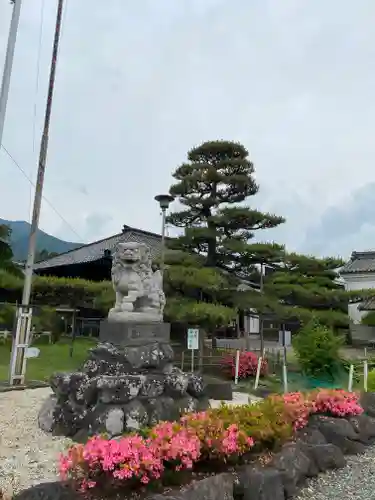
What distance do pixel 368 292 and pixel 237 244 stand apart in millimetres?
5685

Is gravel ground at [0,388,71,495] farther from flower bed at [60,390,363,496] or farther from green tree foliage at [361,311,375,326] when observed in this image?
green tree foliage at [361,311,375,326]

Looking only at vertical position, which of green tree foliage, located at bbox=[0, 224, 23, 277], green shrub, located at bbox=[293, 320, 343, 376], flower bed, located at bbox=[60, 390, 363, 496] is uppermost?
green tree foliage, located at bbox=[0, 224, 23, 277]

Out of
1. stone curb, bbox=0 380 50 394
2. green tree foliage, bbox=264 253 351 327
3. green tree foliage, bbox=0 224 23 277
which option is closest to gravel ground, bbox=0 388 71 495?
stone curb, bbox=0 380 50 394

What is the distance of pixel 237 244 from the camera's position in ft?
41.5

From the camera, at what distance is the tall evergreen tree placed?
12.9 metres

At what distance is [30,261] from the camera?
30.2ft

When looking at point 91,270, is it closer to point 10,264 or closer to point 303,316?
point 10,264

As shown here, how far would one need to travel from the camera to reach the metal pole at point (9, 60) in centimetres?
621

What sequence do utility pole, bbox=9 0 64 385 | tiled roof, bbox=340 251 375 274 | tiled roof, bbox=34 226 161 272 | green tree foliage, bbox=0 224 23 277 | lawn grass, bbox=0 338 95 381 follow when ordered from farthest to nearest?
tiled roof, bbox=340 251 375 274, tiled roof, bbox=34 226 161 272, green tree foliage, bbox=0 224 23 277, lawn grass, bbox=0 338 95 381, utility pole, bbox=9 0 64 385

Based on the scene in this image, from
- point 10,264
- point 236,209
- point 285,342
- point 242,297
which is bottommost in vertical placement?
point 285,342

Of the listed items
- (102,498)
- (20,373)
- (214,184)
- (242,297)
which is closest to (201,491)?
(102,498)

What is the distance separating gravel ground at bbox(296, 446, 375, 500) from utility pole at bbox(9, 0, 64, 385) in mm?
6239

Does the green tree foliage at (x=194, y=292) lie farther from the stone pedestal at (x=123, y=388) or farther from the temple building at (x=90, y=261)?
the temple building at (x=90, y=261)

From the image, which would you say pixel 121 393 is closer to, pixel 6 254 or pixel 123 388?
pixel 123 388
